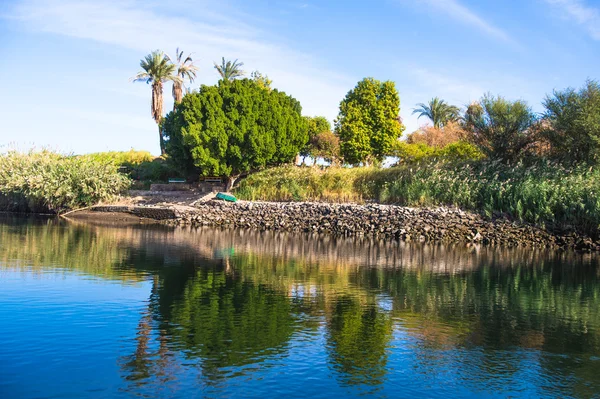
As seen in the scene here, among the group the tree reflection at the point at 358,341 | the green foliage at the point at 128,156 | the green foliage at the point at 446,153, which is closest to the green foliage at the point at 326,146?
the green foliage at the point at 446,153

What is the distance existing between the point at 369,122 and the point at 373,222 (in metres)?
13.6

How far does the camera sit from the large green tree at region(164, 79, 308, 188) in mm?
35938

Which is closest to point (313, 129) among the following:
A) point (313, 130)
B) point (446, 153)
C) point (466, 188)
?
point (313, 130)

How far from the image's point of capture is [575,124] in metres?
29.2

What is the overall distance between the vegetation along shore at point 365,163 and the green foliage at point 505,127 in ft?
0.18

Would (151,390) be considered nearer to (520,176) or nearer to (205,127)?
(520,176)

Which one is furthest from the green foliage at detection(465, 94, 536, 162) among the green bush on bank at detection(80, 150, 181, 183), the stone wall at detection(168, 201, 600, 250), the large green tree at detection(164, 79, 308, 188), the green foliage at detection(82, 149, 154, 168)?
the green foliage at detection(82, 149, 154, 168)

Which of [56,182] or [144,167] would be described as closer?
[56,182]

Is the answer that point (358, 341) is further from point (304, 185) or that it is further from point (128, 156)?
point (128, 156)

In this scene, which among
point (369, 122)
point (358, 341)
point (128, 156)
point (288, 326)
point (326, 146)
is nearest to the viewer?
point (358, 341)

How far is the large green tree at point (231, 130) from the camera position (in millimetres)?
35938

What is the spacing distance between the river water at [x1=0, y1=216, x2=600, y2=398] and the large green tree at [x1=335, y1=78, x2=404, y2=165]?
21557 millimetres

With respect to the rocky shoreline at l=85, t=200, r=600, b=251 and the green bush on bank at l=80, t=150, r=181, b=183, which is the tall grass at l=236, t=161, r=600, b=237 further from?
the green bush on bank at l=80, t=150, r=181, b=183

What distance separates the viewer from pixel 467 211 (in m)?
29.1
